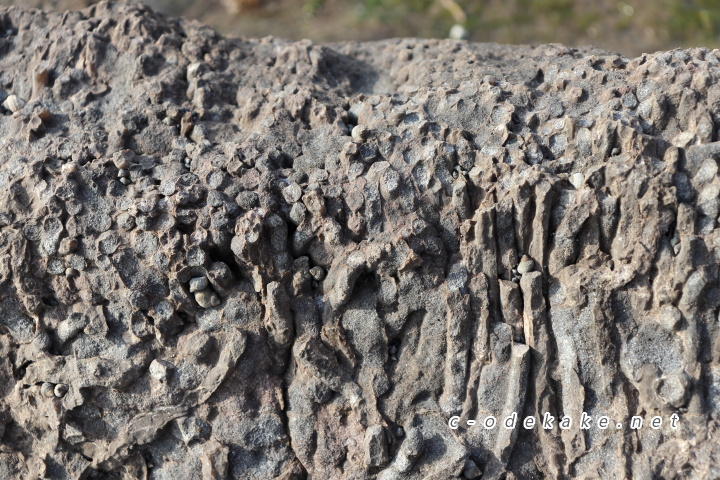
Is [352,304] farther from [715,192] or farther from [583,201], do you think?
[715,192]

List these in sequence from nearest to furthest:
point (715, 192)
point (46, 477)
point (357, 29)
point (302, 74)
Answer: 1. point (715, 192)
2. point (46, 477)
3. point (302, 74)
4. point (357, 29)

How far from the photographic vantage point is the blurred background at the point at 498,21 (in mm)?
5344

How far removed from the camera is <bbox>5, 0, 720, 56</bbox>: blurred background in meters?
5.34

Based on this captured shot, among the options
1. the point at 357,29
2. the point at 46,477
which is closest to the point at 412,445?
the point at 46,477

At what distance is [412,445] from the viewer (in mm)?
1996

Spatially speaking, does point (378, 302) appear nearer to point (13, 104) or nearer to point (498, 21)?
point (13, 104)

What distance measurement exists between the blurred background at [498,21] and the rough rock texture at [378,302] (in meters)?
3.47

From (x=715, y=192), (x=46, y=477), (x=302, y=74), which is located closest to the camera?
(x=715, y=192)

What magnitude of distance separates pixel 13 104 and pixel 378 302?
147 cm

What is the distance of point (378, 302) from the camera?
2.07 metres

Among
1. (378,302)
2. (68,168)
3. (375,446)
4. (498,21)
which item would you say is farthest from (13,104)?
(498,21)

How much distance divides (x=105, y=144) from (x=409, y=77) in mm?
1121

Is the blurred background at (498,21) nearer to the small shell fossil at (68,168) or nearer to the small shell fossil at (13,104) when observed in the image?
the small shell fossil at (13,104)

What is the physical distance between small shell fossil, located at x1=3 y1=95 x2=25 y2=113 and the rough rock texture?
30 centimetres
